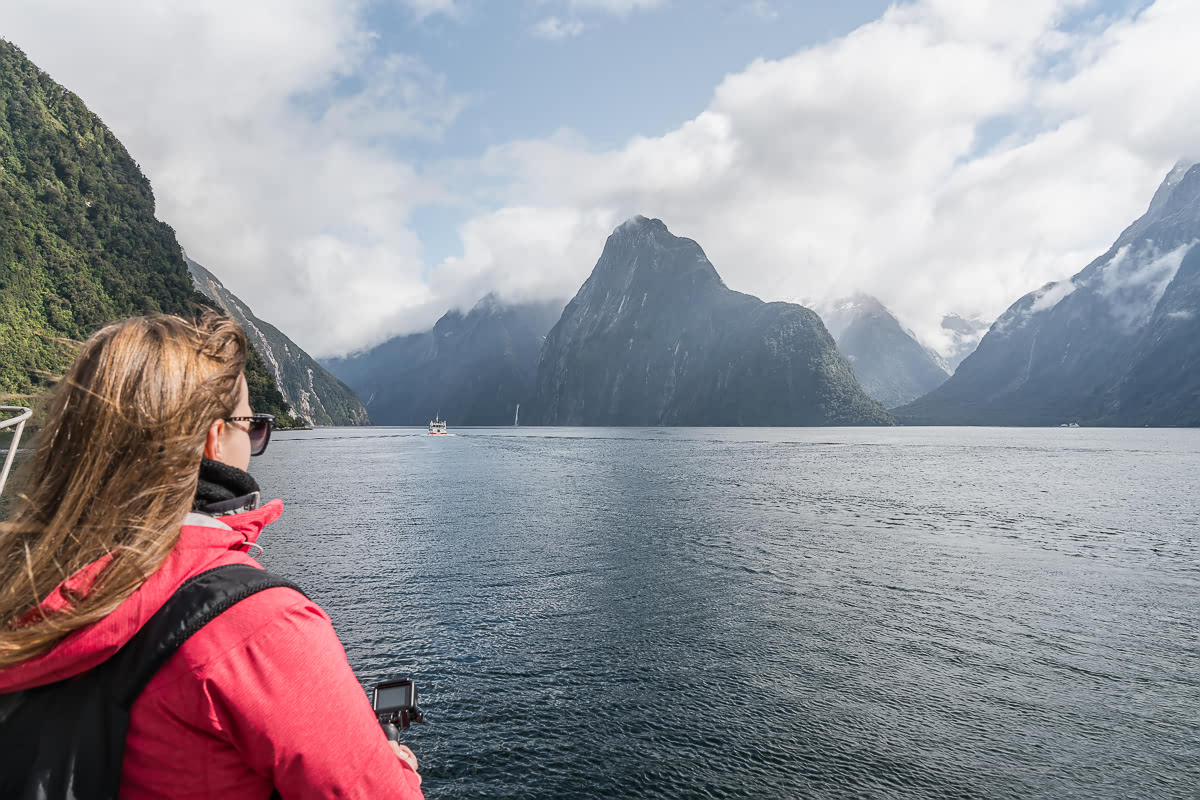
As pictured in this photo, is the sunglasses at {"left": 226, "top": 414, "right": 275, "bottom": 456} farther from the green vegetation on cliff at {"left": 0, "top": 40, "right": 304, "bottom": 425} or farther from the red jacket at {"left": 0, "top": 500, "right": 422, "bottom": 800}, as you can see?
the green vegetation on cliff at {"left": 0, "top": 40, "right": 304, "bottom": 425}

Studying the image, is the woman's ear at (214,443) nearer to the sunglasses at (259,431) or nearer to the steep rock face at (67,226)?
the sunglasses at (259,431)

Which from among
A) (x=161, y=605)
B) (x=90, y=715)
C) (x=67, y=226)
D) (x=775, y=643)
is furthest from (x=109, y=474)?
(x=67, y=226)

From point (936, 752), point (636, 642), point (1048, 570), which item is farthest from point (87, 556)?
point (1048, 570)

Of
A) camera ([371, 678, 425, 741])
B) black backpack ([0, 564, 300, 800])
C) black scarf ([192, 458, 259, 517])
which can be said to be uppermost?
black scarf ([192, 458, 259, 517])

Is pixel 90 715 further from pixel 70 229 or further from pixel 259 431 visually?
pixel 70 229

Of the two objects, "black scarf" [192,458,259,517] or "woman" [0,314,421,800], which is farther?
"black scarf" [192,458,259,517]

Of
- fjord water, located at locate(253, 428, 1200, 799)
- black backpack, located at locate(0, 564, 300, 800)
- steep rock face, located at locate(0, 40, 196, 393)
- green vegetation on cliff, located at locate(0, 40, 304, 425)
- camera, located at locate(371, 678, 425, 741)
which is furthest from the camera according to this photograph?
green vegetation on cliff, located at locate(0, 40, 304, 425)

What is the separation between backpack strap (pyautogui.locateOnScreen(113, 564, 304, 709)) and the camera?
1.75m

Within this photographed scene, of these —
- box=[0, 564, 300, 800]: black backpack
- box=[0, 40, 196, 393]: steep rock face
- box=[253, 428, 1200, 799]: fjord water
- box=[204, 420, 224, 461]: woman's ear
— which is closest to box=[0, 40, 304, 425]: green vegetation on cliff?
box=[0, 40, 196, 393]: steep rock face

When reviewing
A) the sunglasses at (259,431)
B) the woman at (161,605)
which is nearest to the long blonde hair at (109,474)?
the woman at (161,605)

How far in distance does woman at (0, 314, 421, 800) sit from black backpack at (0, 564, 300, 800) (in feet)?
0.12

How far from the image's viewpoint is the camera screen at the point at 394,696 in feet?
12.0

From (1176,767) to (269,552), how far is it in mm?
27724

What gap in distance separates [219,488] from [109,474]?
0.36 m
